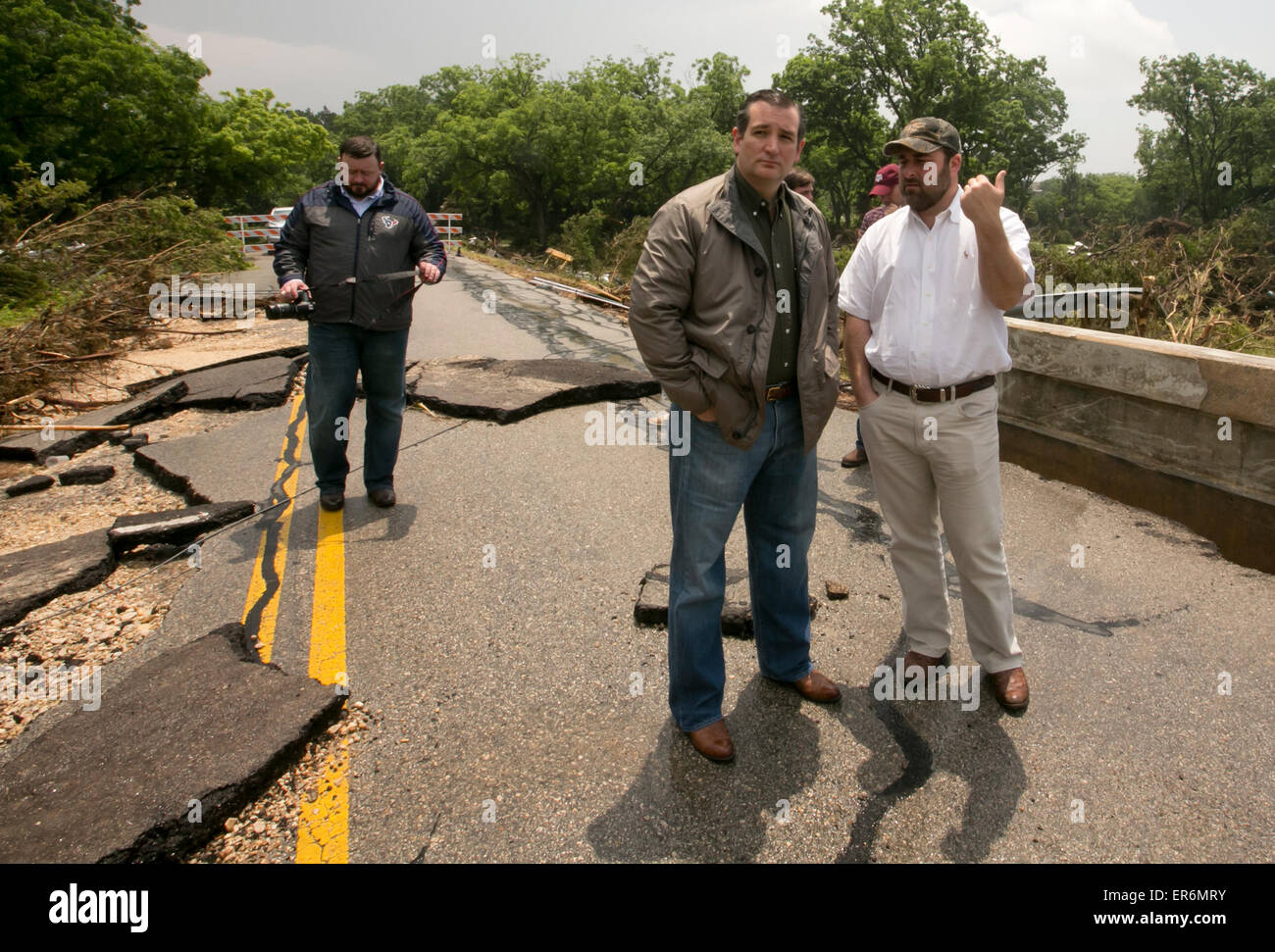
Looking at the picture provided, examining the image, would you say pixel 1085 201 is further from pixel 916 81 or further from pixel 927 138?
pixel 927 138

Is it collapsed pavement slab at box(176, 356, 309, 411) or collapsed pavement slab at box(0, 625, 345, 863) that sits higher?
collapsed pavement slab at box(176, 356, 309, 411)

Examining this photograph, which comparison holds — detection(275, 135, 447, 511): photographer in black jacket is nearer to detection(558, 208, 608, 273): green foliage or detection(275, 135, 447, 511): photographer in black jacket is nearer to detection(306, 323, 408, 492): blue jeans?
detection(306, 323, 408, 492): blue jeans

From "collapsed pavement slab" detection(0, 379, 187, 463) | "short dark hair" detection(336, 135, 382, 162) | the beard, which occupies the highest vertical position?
"short dark hair" detection(336, 135, 382, 162)

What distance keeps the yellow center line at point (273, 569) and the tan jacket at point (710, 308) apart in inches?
88.1

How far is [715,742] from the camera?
2988 mm

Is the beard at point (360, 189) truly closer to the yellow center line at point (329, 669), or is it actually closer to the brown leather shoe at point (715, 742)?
the yellow center line at point (329, 669)

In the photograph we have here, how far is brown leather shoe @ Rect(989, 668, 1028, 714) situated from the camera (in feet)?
10.7

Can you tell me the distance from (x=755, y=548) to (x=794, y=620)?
12.9 inches

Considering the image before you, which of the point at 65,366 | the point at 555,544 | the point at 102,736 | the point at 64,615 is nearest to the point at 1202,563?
the point at 555,544

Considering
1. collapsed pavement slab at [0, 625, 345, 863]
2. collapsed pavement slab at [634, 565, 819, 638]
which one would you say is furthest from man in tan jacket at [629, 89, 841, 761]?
collapsed pavement slab at [0, 625, 345, 863]

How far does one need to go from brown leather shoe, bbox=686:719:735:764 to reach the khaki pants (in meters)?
1.03

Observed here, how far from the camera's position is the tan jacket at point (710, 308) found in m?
2.76

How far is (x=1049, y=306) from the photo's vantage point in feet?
28.1
